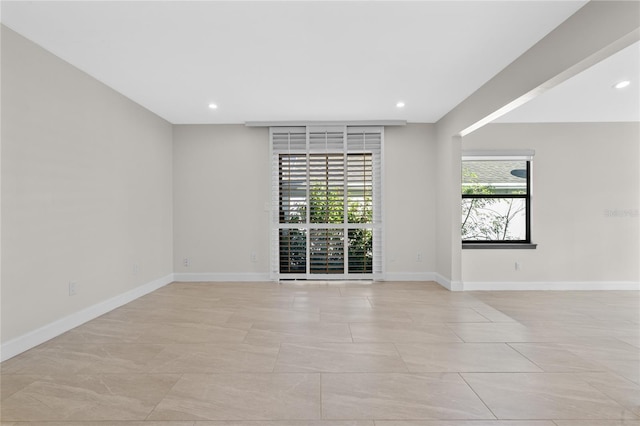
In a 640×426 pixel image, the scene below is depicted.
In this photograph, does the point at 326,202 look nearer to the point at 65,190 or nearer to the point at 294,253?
the point at 294,253

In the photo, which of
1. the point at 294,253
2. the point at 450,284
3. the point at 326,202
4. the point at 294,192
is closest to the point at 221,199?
the point at 294,192

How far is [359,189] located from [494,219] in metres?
2.09

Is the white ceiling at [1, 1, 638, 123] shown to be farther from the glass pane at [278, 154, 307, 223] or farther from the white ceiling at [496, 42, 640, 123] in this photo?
the glass pane at [278, 154, 307, 223]

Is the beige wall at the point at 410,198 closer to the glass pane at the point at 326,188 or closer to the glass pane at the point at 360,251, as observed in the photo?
the glass pane at the point at 360,251

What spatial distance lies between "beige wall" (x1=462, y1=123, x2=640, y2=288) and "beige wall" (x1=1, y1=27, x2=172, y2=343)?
455 centimetres

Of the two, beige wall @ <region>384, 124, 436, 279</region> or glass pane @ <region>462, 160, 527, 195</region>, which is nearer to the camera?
glass pane @ <region>462, 160, 527, 195</region>

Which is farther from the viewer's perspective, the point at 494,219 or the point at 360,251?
the point at 360,251

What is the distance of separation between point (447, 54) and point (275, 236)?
11.2 feet

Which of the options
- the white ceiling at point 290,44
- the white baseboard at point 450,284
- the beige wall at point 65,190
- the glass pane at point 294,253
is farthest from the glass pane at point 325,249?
the beige wall at point 65,190

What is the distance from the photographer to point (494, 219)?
17.5 ft

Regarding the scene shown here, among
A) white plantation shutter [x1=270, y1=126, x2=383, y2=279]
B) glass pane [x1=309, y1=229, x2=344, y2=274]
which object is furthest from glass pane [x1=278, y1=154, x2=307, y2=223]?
glass pane [x1=309, y1=229, x2=344, y2=274]

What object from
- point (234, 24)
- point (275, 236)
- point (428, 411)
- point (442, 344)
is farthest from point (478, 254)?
point (234, 24)

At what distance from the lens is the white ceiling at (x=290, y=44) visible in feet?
7.82

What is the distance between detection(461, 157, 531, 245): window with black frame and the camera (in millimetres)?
5199
